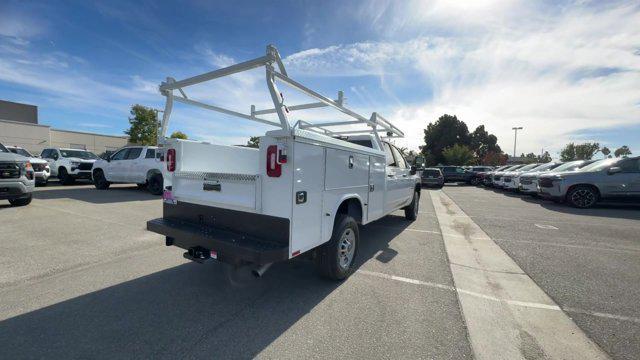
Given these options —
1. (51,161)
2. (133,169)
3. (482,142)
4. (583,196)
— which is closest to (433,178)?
(583,196)

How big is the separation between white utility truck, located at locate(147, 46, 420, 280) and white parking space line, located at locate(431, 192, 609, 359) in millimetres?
1549

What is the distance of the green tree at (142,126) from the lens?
39.5 metres

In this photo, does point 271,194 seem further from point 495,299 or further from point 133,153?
point 133,153

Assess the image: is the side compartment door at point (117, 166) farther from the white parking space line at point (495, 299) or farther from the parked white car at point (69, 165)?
the white parking space line at point (495, 299)

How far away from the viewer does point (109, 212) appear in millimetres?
7629

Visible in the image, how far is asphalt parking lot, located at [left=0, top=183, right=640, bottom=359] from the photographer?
245 cm

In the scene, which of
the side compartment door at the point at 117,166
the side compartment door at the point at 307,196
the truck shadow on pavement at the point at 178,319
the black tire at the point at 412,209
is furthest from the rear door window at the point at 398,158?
the side compartment door at the point at 117,166

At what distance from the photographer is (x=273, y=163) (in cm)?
279

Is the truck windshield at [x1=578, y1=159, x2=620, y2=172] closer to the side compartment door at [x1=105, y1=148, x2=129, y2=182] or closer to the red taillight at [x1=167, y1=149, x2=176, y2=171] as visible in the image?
the red taillight at [x1=167, y1=149, x2=176, y2=171]

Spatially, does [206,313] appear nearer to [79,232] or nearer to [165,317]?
[165,317]

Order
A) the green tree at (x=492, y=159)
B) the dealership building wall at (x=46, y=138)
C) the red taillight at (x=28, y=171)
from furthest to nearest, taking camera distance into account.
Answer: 1. the green tree at (x=492, y=159)
2. the dealership building wall at (x=46, y=138)
3. the red taillight at (x=28, y=171)

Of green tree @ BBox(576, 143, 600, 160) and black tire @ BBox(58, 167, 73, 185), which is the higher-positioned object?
green tree @ BBox(576, 143, 600, 160)

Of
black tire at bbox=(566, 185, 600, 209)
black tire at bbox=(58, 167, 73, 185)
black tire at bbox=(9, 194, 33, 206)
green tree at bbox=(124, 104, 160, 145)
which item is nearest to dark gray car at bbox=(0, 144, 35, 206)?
black tire at bbox=(9, 194, 33, 206)

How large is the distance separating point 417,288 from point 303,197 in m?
1.95
